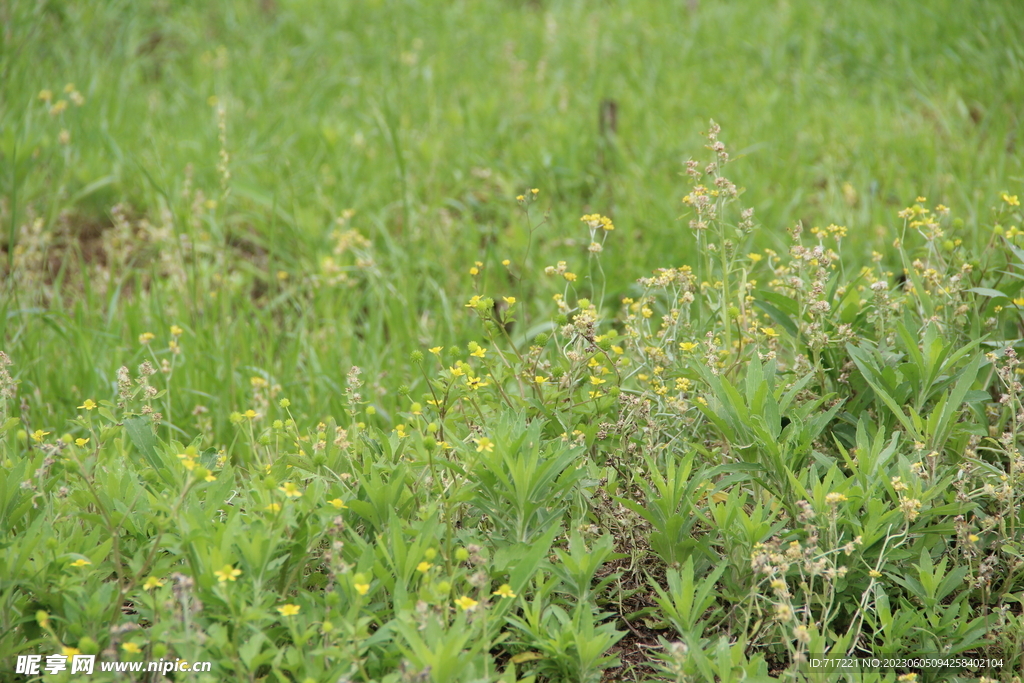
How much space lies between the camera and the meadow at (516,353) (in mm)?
1783

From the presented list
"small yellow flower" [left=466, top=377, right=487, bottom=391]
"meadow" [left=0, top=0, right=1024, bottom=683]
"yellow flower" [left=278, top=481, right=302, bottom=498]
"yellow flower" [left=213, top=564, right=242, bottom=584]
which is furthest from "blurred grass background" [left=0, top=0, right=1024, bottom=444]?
"yellow flower" [left=213, top=564, right=242, bottom=584]

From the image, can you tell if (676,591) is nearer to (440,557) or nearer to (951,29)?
(440,557)

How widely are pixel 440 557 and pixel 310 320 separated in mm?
2334

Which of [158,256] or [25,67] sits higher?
[25,67]

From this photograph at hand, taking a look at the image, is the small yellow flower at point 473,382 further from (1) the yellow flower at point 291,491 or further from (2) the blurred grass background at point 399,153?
(2) the blurred grass background at point 399,153

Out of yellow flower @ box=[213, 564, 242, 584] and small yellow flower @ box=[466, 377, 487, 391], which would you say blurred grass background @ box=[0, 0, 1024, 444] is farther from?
yellow flower @ box=[213, 564, 242, 584]

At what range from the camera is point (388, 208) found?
178 inches

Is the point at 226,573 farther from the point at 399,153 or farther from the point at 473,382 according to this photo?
the point at 399,153

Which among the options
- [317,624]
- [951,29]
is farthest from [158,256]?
[951,29]

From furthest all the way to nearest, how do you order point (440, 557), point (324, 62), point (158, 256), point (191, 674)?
1. point (324, 62)
2. point (158, 256)
3. point (440, 557)
4. point (191, 674)

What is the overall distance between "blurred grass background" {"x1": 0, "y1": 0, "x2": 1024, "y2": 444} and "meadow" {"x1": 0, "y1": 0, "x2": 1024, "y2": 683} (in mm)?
31

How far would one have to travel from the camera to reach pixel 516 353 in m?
2.39

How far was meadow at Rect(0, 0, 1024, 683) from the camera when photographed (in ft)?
5.85

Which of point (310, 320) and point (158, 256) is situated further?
point (158, 256)
